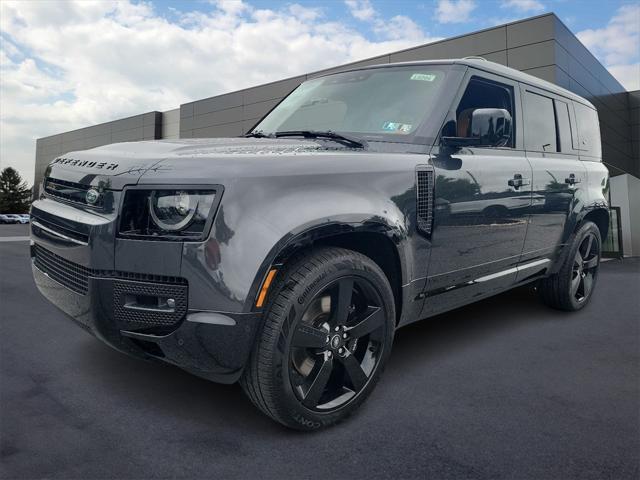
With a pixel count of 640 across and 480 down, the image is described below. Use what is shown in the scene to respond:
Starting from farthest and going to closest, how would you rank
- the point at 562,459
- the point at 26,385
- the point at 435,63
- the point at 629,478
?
the point at 435,63 < the point at 26,385 < the point at 562,459 < the point at 629,478

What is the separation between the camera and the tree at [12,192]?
2985 inches

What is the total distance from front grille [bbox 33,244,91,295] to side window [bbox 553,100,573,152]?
12.3ft

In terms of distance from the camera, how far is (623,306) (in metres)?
4.99

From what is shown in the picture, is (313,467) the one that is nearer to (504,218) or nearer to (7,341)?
(504,218)

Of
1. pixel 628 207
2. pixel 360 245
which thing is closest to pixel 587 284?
pixel 360 245

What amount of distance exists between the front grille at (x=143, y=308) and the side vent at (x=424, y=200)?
128 centimetres

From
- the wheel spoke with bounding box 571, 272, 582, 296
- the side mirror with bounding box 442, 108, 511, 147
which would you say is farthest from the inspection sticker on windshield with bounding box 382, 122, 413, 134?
the wheel spoke with bounding box 571, 272, 582, 296

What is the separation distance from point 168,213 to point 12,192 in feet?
292

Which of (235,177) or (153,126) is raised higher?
(153,126)

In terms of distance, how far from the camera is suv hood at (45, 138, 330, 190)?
6.34ft

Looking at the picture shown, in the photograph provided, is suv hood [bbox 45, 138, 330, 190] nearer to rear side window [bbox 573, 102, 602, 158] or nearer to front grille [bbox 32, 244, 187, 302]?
front grille [bbox 32, 244, 187, 302]

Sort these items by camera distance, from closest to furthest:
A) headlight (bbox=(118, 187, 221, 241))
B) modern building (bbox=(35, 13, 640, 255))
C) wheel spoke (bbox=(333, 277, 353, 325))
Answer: headlight (bbox=(118, 187, 221, 241)) → wheel spoke (bbox=(333, 277, 353, 325)) → modern building (bbox=(35, 13, 640, 255))

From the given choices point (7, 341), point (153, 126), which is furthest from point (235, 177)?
point (153, 126)

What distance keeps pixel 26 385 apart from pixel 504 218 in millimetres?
2947
